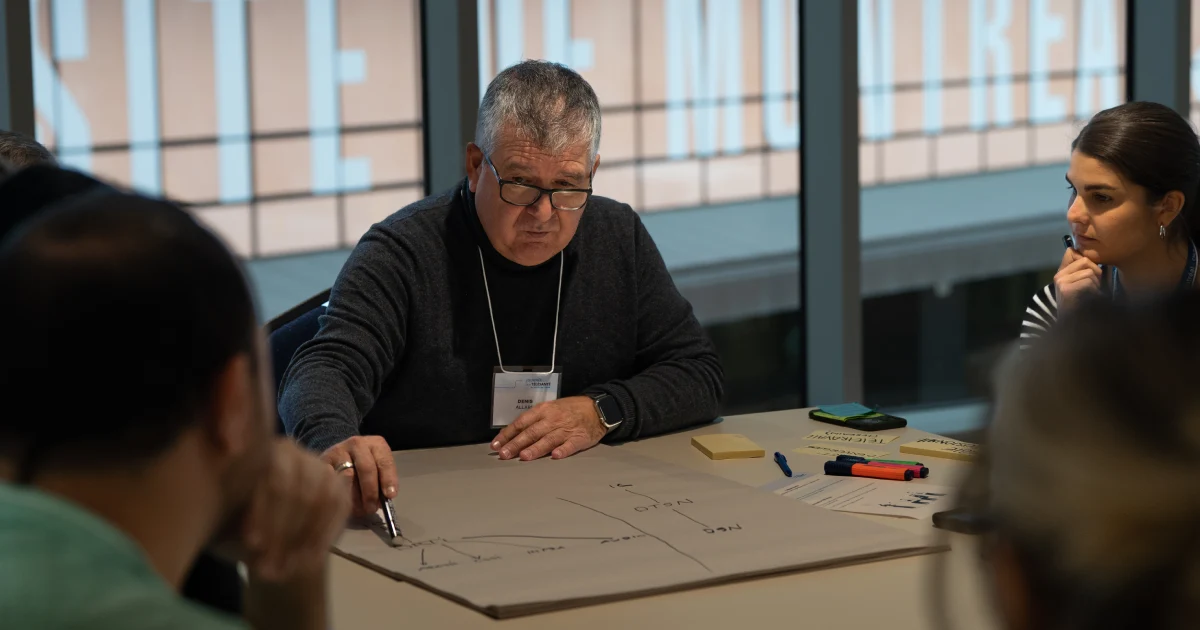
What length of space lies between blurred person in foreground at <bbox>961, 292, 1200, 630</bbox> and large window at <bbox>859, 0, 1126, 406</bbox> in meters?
4.52

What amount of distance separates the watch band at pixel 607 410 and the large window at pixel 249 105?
2.08 metres

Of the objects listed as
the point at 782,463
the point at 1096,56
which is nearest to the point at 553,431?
the point at 782,463

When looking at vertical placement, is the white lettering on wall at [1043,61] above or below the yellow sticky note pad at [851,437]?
above

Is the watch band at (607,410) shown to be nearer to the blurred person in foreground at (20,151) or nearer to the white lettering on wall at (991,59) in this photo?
the blurred person in foreground at (20,151)

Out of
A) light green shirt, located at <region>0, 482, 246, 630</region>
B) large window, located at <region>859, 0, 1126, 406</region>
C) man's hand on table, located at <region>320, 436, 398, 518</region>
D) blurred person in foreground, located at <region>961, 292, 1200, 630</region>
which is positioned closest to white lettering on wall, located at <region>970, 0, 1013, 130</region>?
large window, located at <region>859, 0, 1126, 406</region>

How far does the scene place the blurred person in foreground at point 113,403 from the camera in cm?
78

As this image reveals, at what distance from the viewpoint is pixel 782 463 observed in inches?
88.4

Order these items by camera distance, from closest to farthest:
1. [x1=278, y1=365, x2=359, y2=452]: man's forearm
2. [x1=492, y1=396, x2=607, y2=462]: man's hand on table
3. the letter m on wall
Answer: [x1=278, y1=365, x2=359, y2=452]: man's forearm < [x1=492, y1=396, x2=607, y2=462]: man's hand on table < the letter m on wall

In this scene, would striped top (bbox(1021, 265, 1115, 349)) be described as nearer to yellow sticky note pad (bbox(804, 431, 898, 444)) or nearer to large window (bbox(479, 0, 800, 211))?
yellow sticky note pad (bbox(804, 431, 898, 444))

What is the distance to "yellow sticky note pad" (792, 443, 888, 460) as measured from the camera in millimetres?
2357

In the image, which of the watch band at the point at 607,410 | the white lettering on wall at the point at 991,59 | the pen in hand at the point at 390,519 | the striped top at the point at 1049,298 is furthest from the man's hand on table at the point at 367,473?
the white lettering on wall at the point at 991,59

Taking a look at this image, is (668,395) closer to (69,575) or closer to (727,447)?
(727,447)

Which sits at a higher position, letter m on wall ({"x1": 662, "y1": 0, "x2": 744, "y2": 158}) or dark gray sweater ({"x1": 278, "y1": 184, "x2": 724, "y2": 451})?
letter m on wall ({"x1": 662, "y1": 0, "x2": 744, "y2": 158})

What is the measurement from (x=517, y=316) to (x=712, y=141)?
2.63 metres
